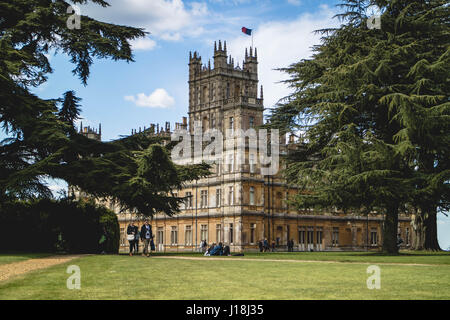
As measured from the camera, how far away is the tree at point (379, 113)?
2395cm

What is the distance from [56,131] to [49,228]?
5234mm

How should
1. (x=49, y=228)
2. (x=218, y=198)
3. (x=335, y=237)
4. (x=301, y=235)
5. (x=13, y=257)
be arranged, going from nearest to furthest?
(x=13, y=257) < (x=49, y=228) < (x=218, y=198) < (x=301, y=235) < (x=335, y=237)

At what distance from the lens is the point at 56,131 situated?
870 inches

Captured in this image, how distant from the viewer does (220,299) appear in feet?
24.6

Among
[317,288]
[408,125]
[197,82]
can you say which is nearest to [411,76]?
[408,125]

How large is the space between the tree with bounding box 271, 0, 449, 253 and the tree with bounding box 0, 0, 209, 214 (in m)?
6.23

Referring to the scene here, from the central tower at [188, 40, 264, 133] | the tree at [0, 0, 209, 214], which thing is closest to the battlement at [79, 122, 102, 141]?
the central tower at [188, 40, 264, 133]

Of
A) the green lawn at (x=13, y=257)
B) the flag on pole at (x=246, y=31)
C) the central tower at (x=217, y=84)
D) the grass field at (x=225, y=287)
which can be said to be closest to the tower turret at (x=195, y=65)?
the central tower at (x=217, y=84)

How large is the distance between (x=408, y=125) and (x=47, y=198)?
52.0ft

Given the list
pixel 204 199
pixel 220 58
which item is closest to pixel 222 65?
pixel 220 58

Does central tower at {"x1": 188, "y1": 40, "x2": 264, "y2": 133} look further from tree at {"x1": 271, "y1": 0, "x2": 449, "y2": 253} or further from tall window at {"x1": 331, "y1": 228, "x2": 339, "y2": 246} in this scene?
tree at {"x1": 271, "y1": 0, "x2": 449, "y2": 253}

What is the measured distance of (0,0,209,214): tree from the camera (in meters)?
21.9

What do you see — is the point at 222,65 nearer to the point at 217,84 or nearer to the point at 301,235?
the point at 217,84

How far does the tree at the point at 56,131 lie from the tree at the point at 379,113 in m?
6.23
